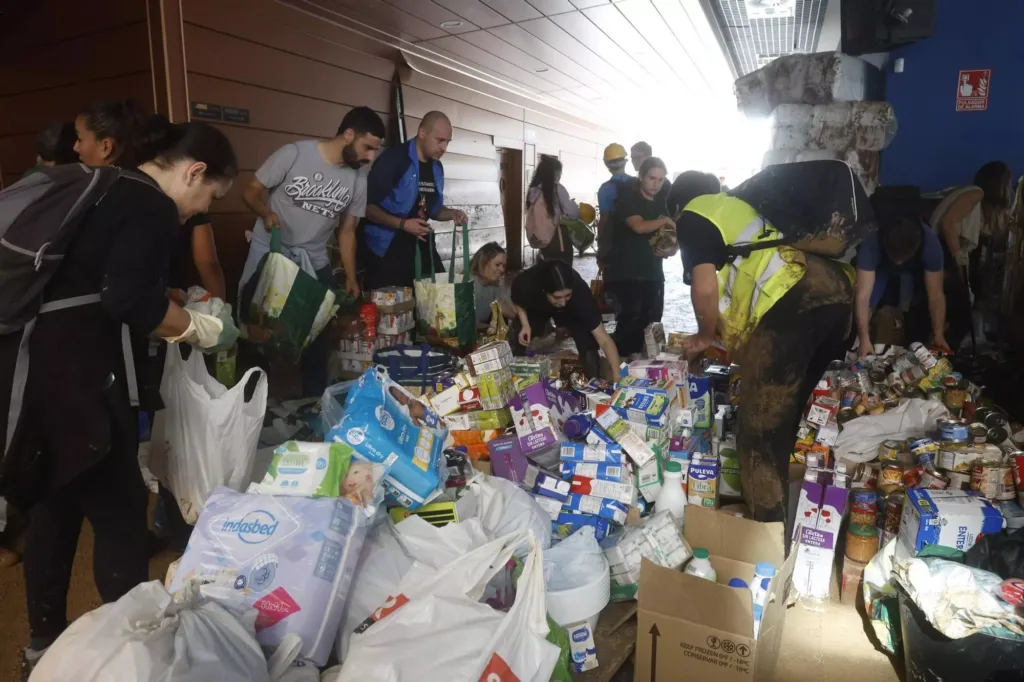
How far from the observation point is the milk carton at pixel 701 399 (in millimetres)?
2580

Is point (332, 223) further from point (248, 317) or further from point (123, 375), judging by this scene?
point (123, 375)

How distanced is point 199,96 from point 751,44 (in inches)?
180

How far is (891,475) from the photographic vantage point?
2.18m

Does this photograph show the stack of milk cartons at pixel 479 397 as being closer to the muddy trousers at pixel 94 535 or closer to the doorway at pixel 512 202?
the muddy trousers at pixel 94 535

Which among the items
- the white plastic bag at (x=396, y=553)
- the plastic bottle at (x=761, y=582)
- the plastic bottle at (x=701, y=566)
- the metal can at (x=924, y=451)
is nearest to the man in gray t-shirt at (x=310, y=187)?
the white plastic bag at (x=396, y=553)

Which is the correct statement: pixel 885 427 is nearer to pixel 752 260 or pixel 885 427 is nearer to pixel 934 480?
pixel 934 480

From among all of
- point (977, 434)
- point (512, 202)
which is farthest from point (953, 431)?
point (512, 202)

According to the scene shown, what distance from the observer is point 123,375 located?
1497 mm

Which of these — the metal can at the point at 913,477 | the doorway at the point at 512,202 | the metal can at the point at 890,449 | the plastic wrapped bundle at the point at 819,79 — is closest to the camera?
the metal can at the point at 913,477

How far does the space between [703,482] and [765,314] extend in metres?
0.62

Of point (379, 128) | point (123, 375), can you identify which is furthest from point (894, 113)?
point (123, 375)

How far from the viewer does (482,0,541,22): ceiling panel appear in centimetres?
386

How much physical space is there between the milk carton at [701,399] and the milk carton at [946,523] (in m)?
0.81

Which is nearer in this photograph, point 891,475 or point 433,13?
point 891,475
